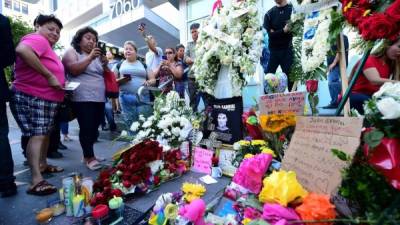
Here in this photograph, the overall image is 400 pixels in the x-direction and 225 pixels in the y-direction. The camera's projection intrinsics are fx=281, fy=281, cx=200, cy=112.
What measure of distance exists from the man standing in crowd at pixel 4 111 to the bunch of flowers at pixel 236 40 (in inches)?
54.5

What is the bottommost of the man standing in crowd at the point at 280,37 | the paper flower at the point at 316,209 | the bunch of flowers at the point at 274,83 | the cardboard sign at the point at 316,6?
the paper flower at the point at 316,209

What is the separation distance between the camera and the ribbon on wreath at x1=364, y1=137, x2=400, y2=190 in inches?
31.4

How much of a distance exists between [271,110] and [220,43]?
877 mm

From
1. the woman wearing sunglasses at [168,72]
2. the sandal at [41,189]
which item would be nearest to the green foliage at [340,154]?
the sandal at [41,189]

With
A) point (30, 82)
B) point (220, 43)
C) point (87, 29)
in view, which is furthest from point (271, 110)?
point (87, 29)

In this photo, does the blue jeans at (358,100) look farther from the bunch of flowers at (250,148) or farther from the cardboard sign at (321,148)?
the cardboard sign at (321,148)

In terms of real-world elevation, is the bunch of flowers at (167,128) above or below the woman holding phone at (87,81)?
below

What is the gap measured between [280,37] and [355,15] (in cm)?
209

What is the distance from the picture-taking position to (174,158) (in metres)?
2.21

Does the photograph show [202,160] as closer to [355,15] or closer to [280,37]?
[355,15]

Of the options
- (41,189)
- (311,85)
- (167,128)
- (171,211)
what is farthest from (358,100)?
(41,189)

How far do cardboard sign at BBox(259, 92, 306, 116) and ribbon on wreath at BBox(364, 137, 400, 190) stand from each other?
0.65m

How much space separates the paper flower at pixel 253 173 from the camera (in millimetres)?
1120

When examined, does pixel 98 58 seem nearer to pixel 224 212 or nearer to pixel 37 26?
pixel 37 26
